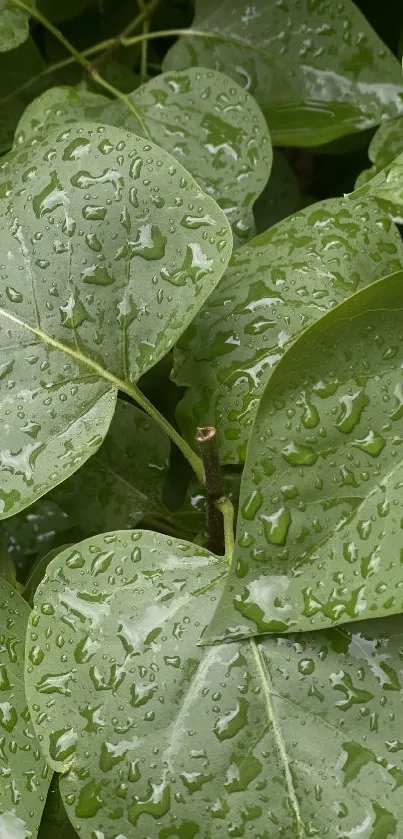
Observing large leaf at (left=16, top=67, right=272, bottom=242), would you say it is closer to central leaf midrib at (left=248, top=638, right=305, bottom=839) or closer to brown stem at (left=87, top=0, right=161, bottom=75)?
brown stem at (left=87, top=0, right=161, bottom=75)

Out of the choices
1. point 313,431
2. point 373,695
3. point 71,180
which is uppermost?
point 71,180

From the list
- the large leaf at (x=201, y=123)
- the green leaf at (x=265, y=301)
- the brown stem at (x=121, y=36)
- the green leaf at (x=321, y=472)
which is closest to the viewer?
the green leaf at (x=321, y=472)

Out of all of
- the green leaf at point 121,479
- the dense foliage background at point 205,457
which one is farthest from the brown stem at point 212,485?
the green leaf at point 121,479

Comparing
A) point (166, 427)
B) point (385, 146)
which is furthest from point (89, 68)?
point (166, 427)

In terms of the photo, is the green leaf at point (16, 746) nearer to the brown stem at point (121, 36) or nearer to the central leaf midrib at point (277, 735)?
the central leaf midrib at point (277, 735)

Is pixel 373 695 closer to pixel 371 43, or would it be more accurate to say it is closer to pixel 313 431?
pixel 313 431

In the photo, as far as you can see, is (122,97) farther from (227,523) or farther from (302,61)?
(227,523)

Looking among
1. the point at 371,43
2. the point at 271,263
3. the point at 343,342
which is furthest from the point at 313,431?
the point at 371,43
